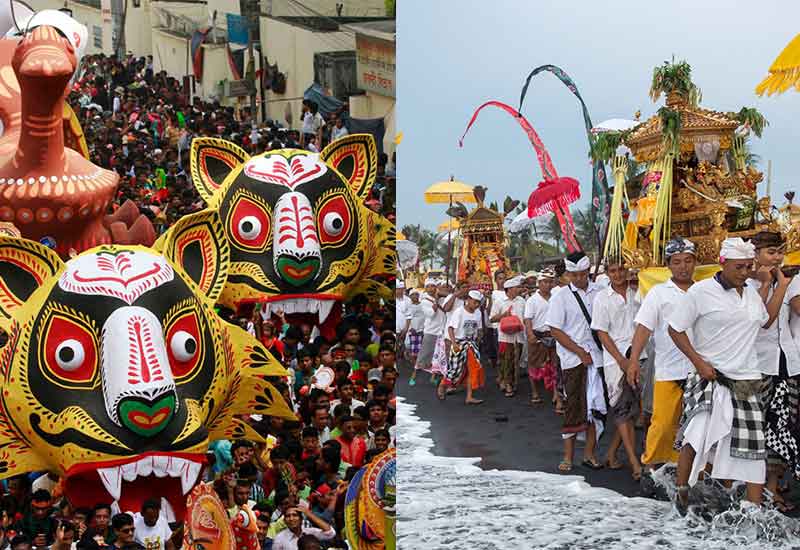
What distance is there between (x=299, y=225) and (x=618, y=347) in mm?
1627

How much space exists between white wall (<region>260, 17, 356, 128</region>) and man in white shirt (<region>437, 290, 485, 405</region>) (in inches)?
116

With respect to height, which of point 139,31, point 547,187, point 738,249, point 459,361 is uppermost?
point 139,31

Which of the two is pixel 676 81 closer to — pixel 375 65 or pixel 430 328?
pixel 375 65

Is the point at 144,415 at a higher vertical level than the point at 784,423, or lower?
higher

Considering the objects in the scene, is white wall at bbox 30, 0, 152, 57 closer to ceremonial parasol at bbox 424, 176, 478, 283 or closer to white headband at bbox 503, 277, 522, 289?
ceremonial parasol at bbox 424, 176, 478, 283

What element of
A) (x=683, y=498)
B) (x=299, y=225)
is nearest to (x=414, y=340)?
(x=299, y=225)

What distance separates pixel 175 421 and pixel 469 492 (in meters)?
2.45

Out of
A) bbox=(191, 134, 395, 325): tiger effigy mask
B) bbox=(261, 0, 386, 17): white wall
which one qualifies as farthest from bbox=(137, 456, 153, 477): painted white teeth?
bbox=(191, 134, 395, 325): tiger effigy mask

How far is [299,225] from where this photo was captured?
5.45 m

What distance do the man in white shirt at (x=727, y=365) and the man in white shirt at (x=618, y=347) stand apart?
67 centimetres

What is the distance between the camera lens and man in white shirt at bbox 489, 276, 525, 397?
8.31 meters

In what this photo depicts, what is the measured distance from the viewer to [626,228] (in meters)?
6.07

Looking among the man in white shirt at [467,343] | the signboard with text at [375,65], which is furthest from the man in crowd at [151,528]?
the man in white shirt at [467,343]

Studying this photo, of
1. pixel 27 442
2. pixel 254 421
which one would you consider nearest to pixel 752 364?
pixel 254 421
